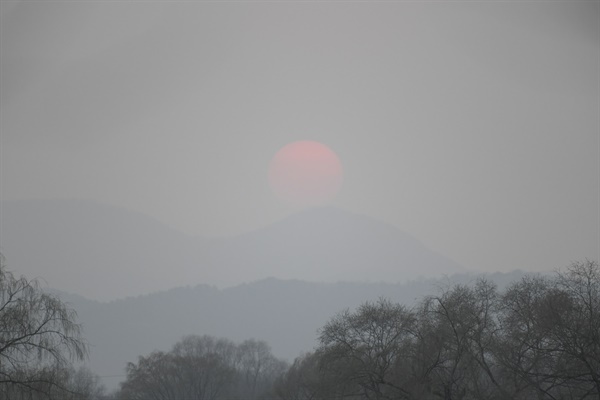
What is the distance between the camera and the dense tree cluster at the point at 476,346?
25.2 m

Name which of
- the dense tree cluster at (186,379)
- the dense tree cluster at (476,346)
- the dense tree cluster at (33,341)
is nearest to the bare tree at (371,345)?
the dense tree cluster at (476,346)

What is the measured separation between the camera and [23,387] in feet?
82.7

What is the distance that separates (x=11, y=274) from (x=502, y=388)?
21.8 m

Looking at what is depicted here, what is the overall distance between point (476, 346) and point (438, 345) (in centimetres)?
216

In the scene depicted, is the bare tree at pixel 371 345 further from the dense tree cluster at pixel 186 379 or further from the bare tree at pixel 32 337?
the dense tree cluster at pixel 186 379

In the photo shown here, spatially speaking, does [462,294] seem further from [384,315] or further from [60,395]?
[60,395]

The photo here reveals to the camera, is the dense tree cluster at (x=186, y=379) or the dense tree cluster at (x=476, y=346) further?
the dense tree cluster at (x=186, y=379)

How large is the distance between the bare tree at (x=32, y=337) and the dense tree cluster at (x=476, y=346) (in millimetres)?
13002

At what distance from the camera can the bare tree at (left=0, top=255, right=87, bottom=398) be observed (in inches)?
999

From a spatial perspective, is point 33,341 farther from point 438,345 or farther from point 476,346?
point 476,346

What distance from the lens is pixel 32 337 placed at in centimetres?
2609

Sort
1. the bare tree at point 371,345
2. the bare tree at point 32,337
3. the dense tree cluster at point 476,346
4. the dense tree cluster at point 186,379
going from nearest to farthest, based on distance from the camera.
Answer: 1. the dense tree cluster at point 476,346
2. the bare tree at point 32,337
3. the bare tree at point 371,345
4. the dense tree cluster at point 186,379

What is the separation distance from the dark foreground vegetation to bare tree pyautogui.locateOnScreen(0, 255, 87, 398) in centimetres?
5

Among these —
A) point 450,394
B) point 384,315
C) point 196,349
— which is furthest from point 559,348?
point 196,349
